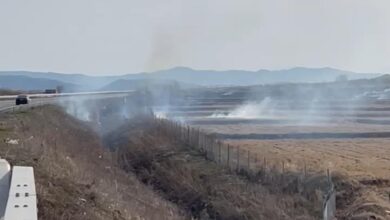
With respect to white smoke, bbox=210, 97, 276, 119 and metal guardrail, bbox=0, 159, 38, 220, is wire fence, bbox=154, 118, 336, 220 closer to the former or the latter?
metal guardrail, bbox=0, 159, 38, 220

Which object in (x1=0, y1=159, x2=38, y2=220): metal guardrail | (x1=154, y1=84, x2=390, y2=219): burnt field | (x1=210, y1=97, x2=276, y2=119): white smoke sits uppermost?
(x1=0, y1=159, x2=38, y2=220): metal guardrail

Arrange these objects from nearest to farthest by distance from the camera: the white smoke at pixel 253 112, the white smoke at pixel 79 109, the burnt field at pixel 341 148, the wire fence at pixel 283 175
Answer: the wire fence at pixel 283 175, the burnt field at pixel 341 148, the white smoke at pixel 79 109, the white smoke at pixel 253 112

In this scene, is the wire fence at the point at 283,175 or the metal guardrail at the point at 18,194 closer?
the metal guardrail at the point at 18,194

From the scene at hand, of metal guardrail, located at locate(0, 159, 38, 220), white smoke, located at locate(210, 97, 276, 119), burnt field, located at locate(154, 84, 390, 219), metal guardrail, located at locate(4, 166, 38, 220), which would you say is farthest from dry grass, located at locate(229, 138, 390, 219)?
white smoke, located at locate(210, 97, 276, 119)

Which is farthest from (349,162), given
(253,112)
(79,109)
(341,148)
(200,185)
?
(253,112)

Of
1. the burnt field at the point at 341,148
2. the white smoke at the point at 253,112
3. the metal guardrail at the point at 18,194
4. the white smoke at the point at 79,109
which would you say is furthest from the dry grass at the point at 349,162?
the white smoke at the point at 253,112

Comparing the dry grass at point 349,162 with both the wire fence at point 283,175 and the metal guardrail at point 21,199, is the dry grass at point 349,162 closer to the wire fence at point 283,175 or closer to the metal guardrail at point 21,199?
the wire fence at point 283,175

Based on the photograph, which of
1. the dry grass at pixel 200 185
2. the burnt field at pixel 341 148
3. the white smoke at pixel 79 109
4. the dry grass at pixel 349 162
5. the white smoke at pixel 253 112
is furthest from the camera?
the white smoke at pixel 253 112

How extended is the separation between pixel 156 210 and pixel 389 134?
151 ft

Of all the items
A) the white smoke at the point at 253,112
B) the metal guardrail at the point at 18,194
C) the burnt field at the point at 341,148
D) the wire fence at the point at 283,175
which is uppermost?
the metal guardrail at the point at 18,194

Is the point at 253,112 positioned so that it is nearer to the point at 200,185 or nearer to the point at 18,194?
the point at 200,185

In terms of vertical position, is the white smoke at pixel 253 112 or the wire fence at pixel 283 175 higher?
the wire fence at pixel 283 175

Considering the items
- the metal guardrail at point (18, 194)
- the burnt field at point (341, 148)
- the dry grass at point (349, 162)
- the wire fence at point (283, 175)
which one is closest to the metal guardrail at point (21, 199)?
the metal guardrail at point (18, 194)

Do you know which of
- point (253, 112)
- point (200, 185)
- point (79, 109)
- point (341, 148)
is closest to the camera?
point (200, 185)
